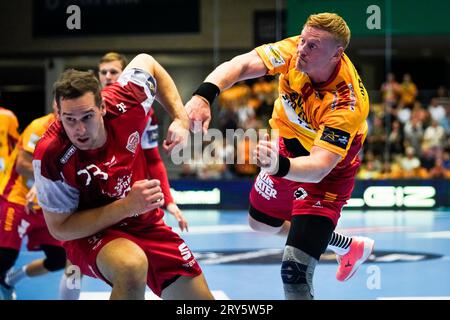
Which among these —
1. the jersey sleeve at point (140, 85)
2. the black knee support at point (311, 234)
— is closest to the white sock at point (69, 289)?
the black knee support at point (311, 234)

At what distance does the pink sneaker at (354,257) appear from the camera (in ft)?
18.1

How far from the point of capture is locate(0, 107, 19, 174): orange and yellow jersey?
20.5ft

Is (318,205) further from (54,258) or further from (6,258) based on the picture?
(6,258)

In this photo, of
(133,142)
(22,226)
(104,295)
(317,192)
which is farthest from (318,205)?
(22,226)

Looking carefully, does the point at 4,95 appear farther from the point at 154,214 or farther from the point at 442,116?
the point at 154,214

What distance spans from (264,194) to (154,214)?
1.41 m

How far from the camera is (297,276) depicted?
172 inches

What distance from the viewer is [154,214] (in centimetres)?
403

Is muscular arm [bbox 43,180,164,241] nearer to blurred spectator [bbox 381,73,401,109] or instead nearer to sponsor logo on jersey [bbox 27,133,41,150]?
sponsor logo on jersey [bbox 27,133,41,150]

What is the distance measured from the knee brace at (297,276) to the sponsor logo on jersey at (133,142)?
119 centimetres

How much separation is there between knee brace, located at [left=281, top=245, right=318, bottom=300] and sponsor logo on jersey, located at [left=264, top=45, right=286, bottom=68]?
3.79 ft

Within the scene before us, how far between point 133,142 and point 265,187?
1.58m

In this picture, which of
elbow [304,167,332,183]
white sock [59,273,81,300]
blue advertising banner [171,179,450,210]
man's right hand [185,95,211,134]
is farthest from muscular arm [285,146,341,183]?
blue advertising banner [171,179,450,210]

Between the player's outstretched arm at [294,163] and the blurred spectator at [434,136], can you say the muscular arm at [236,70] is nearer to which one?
the player's outstretched arm at [294,163]
